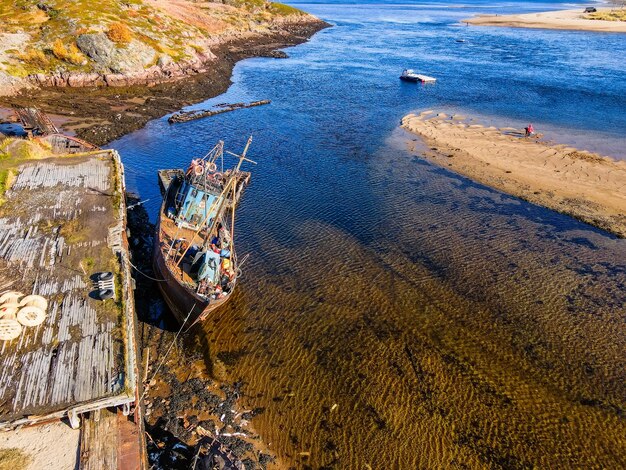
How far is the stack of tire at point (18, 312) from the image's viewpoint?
1605cm

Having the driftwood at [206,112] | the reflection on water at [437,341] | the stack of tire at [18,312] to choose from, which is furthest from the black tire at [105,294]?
the driftwood at [206,112]

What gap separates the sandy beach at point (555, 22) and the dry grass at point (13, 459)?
571 ft

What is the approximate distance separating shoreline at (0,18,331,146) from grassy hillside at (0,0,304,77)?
4.47 metres

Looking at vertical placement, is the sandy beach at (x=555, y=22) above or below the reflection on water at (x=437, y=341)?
above

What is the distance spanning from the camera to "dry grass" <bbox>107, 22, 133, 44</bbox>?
6334 centimetres

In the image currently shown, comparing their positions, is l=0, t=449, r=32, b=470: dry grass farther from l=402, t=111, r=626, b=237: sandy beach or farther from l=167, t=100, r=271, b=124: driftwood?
l=167, t=100, r=271, b=124: driftwood

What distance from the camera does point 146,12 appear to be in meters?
77.8

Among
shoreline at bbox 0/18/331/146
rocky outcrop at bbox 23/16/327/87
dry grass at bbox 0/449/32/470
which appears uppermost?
rocky outcrop at bbox 23/16/327/87

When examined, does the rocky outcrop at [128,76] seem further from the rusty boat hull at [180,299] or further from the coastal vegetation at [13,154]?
the rusty boat hull at [180,299]

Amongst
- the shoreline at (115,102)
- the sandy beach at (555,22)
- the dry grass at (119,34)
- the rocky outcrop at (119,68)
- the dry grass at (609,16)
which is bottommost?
the shoreline at (115,102)

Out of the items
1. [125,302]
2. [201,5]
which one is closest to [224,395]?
[125,302]

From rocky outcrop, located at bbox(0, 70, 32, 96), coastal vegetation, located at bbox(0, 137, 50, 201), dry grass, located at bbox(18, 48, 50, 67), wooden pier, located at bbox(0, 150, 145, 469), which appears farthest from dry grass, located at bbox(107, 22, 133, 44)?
wooden pier, located at bbox(0, 150, 145, 469)

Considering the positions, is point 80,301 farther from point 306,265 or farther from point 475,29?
point 475,29

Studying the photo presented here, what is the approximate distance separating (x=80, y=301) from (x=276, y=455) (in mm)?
11565
